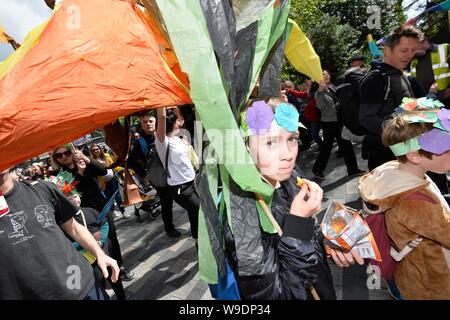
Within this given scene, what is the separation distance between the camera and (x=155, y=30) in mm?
1152

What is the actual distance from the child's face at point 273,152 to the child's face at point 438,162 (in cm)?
93

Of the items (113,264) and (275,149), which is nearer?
(275,149)

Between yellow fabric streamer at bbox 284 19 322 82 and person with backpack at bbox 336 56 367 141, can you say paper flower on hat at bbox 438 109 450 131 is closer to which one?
yellow fabric streamer at bbox 284 19 322 82

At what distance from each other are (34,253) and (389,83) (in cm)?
273

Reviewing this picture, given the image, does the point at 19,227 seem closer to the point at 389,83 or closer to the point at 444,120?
the point at 444,120

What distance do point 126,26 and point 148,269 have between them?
9.43 feet

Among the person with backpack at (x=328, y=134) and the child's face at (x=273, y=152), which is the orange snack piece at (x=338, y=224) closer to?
the child's face at (x=273, y=152)

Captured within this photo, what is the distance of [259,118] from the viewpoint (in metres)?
1.12

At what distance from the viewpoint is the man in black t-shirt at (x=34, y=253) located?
1.40 metres

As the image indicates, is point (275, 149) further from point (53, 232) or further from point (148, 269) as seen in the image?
point (148, 269)

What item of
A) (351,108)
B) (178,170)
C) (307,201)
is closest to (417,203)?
(307,201)

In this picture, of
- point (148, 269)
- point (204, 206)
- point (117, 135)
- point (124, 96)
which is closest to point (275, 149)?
point (204, 206)

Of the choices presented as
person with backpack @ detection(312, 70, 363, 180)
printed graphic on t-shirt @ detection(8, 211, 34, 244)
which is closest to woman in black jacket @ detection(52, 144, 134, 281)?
printed graphic on t-shirt @ detection(8, 211, 34, 244)

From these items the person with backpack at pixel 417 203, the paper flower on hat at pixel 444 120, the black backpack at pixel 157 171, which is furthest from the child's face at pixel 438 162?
the black backpack at pixel 157 171
